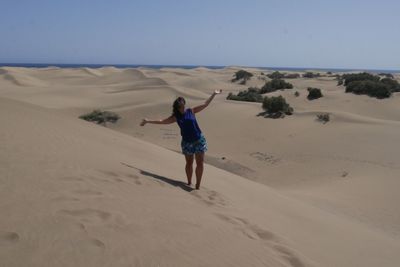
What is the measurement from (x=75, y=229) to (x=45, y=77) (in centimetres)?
5047

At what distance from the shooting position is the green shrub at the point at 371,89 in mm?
23078

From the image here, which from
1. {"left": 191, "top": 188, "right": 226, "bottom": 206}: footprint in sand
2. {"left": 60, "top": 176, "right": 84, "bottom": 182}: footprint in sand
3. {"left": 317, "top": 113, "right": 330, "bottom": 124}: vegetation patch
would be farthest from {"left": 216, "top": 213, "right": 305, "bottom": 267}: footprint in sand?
{"left": 317, "top": 113, "right": 330, "bottom": 124}: vegetation patch

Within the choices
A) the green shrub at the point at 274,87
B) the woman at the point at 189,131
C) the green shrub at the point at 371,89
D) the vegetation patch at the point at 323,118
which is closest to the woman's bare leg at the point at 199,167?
the woman at the point at 189,131

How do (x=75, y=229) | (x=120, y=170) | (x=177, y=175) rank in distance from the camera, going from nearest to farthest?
(x=75, y=229) → (x=120, y=170) → (x=177, y=175)

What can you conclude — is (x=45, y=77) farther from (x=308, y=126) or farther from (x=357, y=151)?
(x=357, y=151)

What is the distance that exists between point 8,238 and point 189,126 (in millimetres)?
3214

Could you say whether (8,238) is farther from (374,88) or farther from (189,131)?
(374,88)

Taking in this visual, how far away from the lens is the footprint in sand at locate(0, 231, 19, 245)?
130 inches

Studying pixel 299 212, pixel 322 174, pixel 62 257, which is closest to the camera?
pixel 62 257

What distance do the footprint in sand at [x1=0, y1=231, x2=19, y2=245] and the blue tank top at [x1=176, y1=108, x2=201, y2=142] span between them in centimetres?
313

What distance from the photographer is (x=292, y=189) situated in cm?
1058

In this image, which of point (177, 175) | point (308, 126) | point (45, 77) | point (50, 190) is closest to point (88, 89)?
point (45, 77)

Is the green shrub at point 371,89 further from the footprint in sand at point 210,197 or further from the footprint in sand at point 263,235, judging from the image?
the footprint in sand at point 263,235

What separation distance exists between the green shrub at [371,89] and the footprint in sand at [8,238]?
22.4 m
